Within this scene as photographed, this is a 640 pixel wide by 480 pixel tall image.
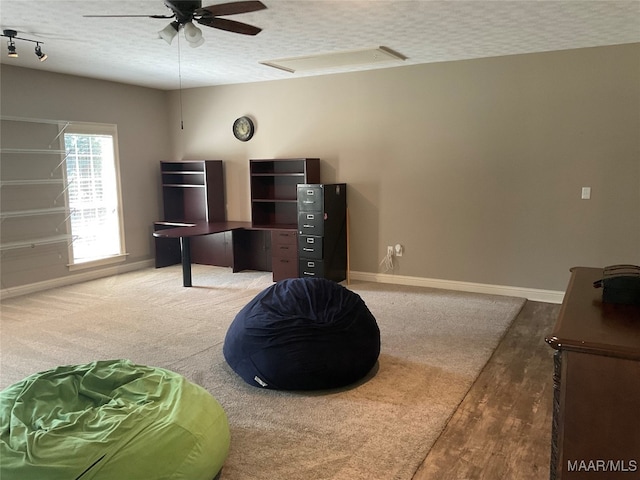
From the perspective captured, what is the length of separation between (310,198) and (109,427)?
159 inches

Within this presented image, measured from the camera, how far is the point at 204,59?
541cm

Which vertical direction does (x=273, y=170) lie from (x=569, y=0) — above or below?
below

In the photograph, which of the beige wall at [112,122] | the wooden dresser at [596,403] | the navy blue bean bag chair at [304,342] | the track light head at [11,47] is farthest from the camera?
the beige wall at [112,122]

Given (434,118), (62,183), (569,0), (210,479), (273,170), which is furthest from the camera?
(273,170)

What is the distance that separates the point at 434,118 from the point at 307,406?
3803 mm

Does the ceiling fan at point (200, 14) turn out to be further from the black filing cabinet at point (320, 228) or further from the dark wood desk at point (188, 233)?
the dark wood desk at point (188, 233)

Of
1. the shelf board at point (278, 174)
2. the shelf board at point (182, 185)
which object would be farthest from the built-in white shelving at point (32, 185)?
the shelf board at point (278, 174)

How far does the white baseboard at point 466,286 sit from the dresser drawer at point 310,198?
1.09 metres

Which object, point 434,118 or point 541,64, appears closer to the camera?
point 541,64

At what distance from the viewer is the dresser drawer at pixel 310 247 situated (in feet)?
19.5

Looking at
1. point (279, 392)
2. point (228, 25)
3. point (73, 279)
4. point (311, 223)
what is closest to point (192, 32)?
point (228, 25)

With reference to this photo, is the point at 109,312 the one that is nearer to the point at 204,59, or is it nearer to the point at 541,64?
the point at 204,59

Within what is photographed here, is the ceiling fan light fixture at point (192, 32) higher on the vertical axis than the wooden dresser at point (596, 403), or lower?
higher

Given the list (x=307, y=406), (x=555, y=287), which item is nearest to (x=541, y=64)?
(x=555, y=287)
